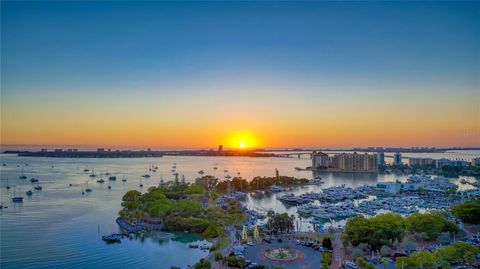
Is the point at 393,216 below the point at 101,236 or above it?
A: above

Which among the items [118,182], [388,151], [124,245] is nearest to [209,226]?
[124,245]

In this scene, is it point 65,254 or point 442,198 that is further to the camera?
point 442,198

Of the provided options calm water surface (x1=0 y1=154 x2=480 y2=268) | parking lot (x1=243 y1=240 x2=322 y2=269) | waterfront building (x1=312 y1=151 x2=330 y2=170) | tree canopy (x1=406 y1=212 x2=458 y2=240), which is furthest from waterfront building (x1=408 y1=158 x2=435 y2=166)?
parking lot (x1=243 y1=240 x2=322 y2=269)

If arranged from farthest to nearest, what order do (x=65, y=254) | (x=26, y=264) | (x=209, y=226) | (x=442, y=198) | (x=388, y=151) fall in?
(x=388, y=151), (x=442, y=198), (x=209, y=226), (x=65, y=254), (x=26, y=264)

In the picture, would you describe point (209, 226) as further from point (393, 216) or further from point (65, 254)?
point (393, 216)

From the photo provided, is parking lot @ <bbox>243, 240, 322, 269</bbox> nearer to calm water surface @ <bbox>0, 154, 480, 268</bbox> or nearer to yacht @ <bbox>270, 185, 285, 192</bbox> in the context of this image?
calm water surface @ <bbox>0, 154, 480, 268</bbox>

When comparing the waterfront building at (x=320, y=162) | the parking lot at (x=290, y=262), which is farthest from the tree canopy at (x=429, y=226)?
the waterfront building at (x=320, y=162)

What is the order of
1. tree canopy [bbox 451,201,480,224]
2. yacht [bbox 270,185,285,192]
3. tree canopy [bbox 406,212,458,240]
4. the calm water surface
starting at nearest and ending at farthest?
the calm water surface < tree canopy [bbox 406,212,458,240] < tree canopy [bbox 451,201,480,224] < yacht [bbox 270,185,285,192]
